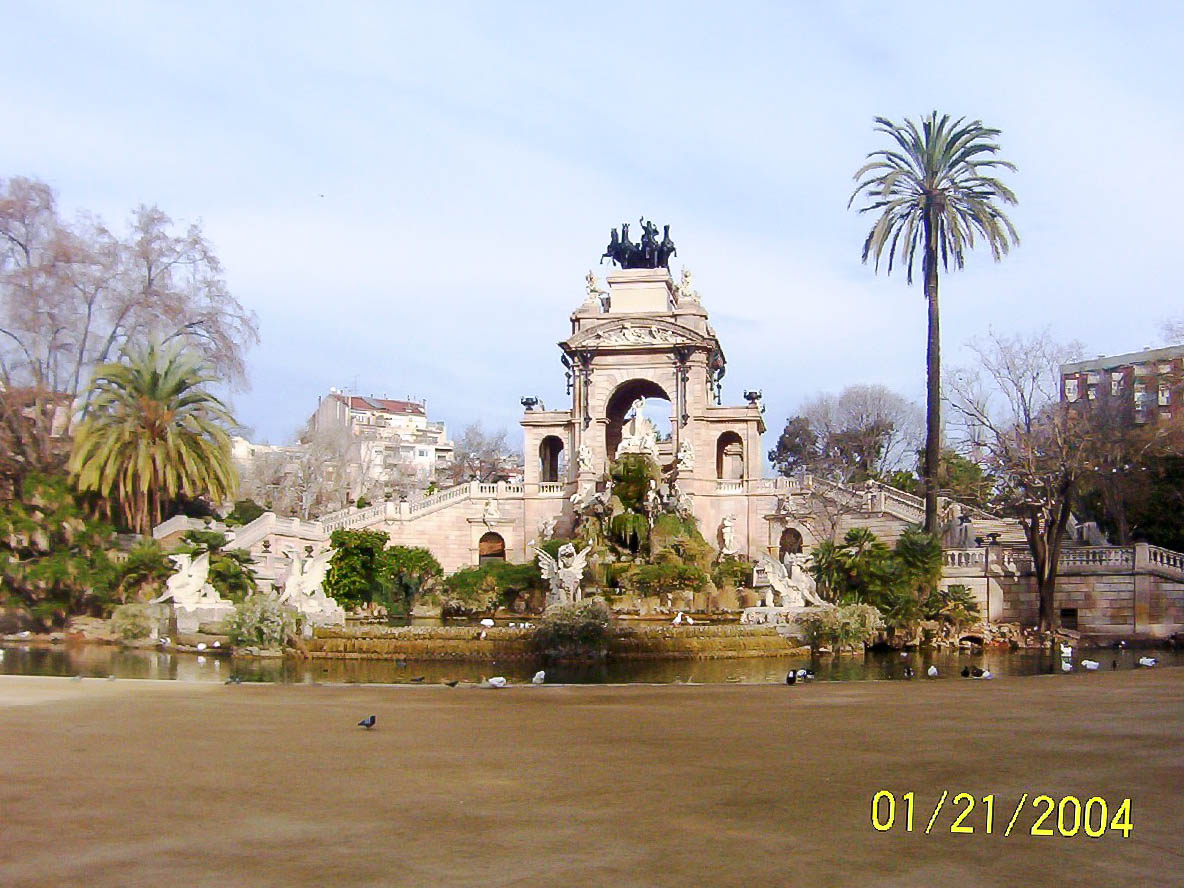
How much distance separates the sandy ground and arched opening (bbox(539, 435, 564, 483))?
45.1 meters

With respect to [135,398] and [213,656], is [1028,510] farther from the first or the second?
[135,398]

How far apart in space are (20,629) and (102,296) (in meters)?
12.4

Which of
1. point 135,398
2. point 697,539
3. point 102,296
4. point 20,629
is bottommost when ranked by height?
point 20,629

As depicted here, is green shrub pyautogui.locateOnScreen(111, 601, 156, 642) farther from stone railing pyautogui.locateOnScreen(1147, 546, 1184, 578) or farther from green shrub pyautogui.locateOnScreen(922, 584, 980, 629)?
stone railing pyautogui.locateOnScreen(1147, 546, 1184, 578)

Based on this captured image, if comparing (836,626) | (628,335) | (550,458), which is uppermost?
(628,335)

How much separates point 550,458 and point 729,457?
33.9ft

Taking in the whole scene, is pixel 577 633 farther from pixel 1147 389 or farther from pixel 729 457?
pixel 729 457

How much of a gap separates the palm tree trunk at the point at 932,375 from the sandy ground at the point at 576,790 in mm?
19492

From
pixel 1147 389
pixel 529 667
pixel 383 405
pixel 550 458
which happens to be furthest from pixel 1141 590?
pixel 383 405

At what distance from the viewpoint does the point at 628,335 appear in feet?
190

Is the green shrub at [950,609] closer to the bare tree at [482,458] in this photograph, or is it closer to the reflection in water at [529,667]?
the reflection in water at [529,667]

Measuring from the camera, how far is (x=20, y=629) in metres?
34.4

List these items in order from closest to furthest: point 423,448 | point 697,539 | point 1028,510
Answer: point 1028,510 < point 697,539 < point 423,448

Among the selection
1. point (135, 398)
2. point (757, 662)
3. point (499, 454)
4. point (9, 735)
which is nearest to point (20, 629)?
point (135, 398)
